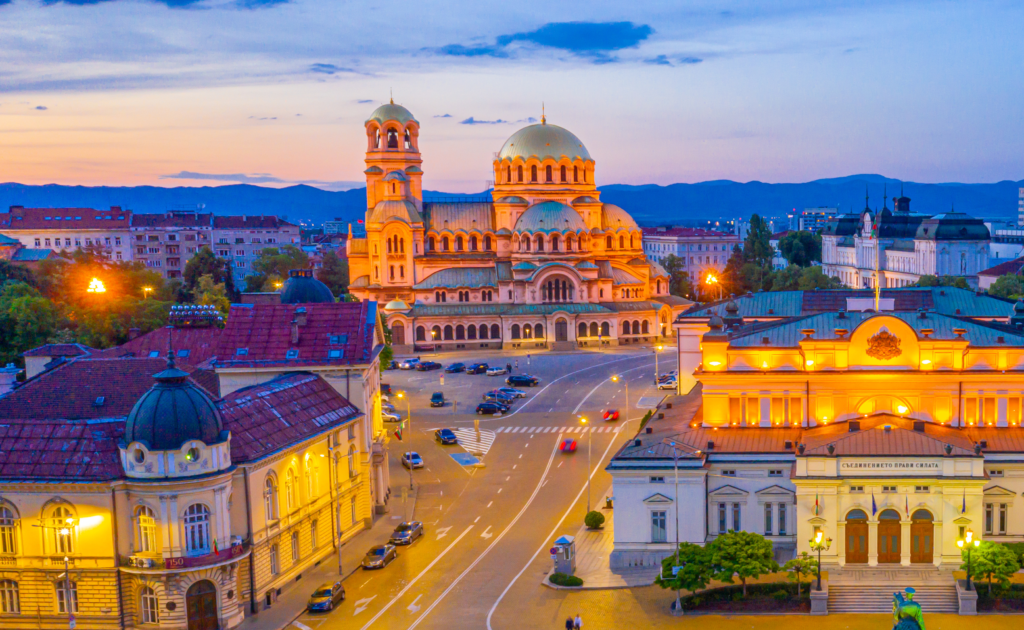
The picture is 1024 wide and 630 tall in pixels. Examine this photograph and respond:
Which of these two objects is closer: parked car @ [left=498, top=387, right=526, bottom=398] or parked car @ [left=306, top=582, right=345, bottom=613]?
parked car @ [left=306, top=582, right=345, bottom=613]

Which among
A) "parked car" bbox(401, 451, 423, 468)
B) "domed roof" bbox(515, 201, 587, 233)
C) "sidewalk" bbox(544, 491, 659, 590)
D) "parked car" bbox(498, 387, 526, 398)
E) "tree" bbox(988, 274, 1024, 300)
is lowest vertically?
"sidewalk" bbox(544, 491, 659, 590)

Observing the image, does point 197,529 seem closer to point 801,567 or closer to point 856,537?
point 801,567

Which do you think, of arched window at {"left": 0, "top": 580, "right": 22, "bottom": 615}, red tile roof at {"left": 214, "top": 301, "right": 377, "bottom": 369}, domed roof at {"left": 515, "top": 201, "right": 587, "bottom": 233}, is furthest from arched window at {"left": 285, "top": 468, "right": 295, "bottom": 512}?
domed roof at {"left": 515, "top": 201, "right": 587, "bottom": 233}

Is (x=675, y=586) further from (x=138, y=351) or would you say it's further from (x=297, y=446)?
(x=138, y=351)

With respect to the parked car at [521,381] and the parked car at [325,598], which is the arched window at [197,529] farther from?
the parked car at [521,381]

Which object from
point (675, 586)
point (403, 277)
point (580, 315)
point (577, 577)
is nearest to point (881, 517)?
point (675, 586)

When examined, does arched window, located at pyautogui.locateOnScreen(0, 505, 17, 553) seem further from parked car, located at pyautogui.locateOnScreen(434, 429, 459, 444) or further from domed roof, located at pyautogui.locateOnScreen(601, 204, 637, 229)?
domed roof, located at pyautogui.locateOnScreen(601, 204, 637, 229)

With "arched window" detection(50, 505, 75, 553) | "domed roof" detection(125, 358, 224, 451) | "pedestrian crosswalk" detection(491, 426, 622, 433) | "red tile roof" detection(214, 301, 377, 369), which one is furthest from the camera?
"pedestrian crosswalk" detection(491, 426, 622, 433)
